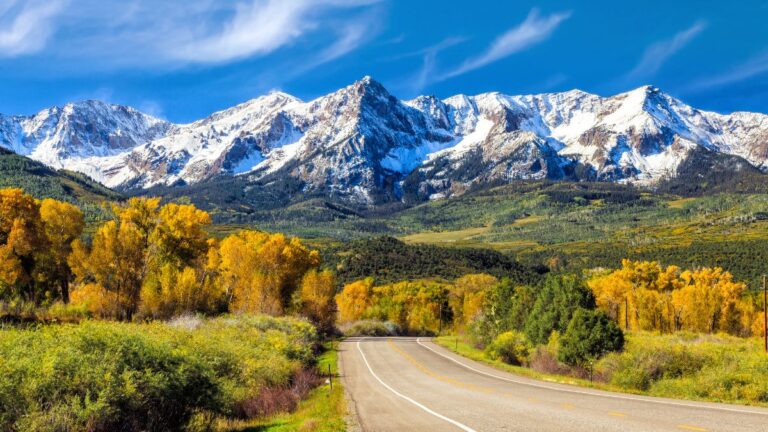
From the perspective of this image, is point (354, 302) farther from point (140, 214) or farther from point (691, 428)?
point (691, 428)

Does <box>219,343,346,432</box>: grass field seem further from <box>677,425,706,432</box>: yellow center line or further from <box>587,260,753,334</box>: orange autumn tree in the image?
<box>587,260,753,334</box>: orange autumn tree

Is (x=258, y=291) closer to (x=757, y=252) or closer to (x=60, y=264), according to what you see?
(x=60, y=264)

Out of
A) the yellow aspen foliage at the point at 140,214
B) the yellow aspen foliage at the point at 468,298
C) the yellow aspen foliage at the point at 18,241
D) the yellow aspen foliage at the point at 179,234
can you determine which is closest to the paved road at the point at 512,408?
the yellow aspen foliage at the point at 179,234

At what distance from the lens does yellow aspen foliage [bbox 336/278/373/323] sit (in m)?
119

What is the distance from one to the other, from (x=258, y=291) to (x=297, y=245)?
1175 cm

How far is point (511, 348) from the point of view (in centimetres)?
5156

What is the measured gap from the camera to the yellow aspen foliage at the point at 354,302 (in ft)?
391

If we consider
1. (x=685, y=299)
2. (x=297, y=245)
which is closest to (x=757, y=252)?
(x=685, y=299)

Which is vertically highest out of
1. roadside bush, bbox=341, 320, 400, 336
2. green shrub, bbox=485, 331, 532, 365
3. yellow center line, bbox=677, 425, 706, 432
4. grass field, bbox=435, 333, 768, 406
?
yellow center line, bbox=677, 425, 706, 432

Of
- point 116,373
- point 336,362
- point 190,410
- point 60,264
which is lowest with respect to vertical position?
point 336,362

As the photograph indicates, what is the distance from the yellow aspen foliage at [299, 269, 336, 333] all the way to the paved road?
35.8 meters

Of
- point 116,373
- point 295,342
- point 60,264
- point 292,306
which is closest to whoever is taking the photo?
point 116,373

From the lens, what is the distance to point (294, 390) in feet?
93.8

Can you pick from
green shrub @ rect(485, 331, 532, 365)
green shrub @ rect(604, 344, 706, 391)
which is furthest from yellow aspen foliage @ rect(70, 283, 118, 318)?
green shrub @ rect(604, 344, 706, 391)
